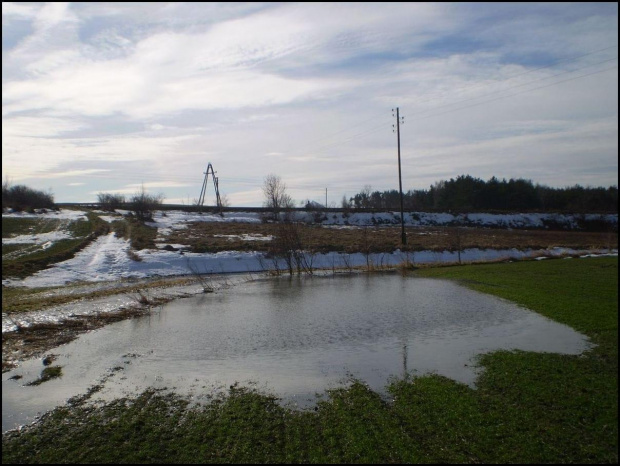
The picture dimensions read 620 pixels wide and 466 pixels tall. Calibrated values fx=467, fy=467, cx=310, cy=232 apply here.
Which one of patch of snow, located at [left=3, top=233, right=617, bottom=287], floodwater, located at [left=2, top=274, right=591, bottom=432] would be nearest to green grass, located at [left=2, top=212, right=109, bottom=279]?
patch of snow, located at [left=3, top=233, right=617, bottom=287]

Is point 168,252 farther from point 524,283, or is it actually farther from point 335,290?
point 524,283

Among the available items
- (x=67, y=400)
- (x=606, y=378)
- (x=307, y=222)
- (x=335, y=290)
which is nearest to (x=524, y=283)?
(x=335, y=290)

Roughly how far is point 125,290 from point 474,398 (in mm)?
18256

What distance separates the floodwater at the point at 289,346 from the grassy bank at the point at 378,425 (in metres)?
0.62

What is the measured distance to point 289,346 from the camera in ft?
37.6

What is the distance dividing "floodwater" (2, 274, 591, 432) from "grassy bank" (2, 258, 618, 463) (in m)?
0.62

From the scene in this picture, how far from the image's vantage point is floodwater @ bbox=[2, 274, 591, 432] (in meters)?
8.66

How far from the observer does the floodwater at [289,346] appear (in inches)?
341

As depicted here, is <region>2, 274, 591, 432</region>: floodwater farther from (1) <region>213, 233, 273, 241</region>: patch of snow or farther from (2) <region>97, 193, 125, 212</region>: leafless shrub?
(2) <region>97, 193, 125, 212</region>: leafless shrub

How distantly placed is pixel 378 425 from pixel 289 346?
516 centimetres

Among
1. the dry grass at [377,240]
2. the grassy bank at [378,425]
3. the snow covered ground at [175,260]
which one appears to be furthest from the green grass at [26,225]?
the grassy bank at [378,425]

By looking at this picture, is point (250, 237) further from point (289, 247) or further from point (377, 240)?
point (289, 247)

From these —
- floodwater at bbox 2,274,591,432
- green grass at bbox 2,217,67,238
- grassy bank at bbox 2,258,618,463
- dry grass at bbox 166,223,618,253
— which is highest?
green grass at bbox 2,217,67,238

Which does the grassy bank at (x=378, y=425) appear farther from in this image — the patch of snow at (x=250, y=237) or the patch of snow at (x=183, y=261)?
the patch of snow at (x=250, y=237)
